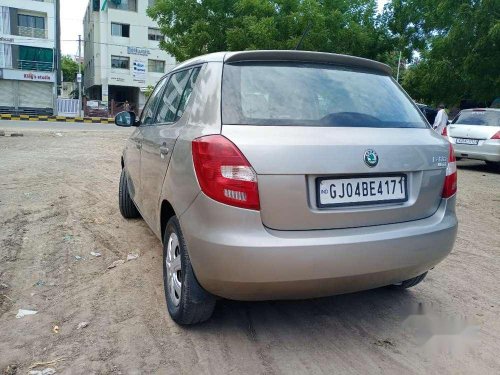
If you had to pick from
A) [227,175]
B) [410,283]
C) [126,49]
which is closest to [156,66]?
[126,49]

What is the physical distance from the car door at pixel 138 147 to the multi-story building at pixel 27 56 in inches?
1439

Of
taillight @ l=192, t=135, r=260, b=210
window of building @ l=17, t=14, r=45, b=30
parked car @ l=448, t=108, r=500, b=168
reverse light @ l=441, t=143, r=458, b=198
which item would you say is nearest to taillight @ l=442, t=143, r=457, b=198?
reverse light @ l=441, t=143, r=458, b=198

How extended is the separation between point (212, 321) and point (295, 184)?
1222mm

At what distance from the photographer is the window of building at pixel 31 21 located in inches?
1506

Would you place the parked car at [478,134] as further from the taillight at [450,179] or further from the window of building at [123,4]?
the window of building at [123,4]

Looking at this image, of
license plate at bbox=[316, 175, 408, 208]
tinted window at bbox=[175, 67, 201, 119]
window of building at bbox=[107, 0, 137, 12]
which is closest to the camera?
license plate at bbox=[316, 175, 408, 208]

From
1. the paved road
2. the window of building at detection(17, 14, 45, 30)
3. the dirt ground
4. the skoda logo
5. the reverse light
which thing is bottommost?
the dirt ground

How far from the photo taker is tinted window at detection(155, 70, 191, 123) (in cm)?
335

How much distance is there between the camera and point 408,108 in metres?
3.12

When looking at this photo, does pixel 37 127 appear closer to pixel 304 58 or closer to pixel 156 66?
pixel 304 58

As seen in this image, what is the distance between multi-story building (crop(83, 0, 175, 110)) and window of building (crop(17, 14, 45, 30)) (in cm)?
549

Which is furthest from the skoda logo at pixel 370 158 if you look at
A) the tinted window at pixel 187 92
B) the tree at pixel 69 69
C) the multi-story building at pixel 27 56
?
the tree at pixel 69 69

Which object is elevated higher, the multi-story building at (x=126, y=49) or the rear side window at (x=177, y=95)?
the multi-story building at (x=126, y=49)

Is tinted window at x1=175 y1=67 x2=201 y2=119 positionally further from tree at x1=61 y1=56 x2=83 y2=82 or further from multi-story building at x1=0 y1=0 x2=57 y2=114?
tree at x1=61 y1=56 x2=83 y2=82
